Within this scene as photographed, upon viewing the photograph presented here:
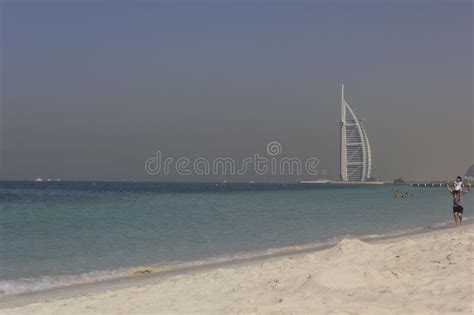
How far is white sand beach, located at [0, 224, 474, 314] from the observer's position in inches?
224

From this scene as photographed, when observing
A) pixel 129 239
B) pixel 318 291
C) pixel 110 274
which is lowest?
pixel 129 239

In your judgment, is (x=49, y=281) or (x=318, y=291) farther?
(x=49, y=281)

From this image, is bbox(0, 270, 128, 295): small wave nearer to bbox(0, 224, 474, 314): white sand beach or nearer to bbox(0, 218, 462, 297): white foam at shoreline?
bbox(0, 218, 462, 297): white foam at shoreline

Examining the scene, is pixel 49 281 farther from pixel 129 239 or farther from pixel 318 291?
pixel 129 239

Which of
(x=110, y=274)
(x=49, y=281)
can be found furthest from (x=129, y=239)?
(x=49, y=281)

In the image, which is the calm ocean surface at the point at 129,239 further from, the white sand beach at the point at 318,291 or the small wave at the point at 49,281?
the white sand beach at the point at 318,291

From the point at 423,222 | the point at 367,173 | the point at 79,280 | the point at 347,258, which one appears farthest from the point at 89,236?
the point at 367,173

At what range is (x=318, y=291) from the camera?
638cm

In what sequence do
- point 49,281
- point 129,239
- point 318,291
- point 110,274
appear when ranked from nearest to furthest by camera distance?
point 318,291 < point 49,281 < point 110,274 < point 129,239

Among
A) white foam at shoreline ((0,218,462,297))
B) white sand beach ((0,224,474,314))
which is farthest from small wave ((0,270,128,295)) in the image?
white sand beach ((0,224,474,314))

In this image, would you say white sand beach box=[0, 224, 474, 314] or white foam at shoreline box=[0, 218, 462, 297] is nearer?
white sand beach box=[0, 224, 474, 314]

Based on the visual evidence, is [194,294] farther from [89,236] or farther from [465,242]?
[89,236]

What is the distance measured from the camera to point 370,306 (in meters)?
5.58

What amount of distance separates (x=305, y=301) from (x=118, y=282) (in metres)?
4.62
